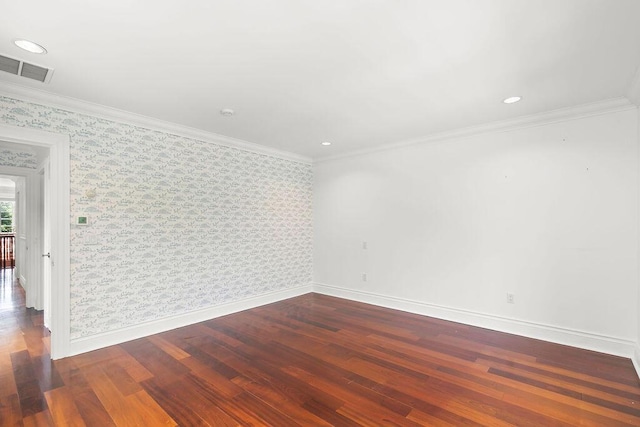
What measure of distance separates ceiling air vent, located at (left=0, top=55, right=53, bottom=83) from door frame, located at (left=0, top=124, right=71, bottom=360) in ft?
1.95

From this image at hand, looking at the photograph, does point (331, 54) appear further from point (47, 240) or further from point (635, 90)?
point (47, 240)

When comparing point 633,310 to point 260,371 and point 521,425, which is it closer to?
point 521,425

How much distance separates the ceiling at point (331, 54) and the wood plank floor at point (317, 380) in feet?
8.79

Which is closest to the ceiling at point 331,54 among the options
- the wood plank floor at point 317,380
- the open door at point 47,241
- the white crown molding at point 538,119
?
the white crown molding at point 538,119

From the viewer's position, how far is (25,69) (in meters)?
2.46

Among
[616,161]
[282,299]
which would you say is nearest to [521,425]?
[616,161]

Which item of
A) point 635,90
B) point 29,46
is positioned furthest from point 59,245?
point 635,90

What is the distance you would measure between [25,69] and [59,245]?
1661mm

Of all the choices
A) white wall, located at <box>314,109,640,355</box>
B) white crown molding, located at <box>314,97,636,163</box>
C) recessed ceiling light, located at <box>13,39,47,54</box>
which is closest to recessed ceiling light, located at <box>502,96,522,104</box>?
white crown molding, located at <box>314,97,636,163</box>

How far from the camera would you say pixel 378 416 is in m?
2.10

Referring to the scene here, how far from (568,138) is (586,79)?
92 centimetres

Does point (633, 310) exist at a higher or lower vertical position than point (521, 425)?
higher

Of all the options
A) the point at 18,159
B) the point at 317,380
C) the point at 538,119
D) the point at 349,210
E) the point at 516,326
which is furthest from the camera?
the point at 349,210

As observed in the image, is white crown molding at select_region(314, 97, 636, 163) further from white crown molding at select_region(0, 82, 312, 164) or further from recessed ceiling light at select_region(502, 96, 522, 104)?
white crown molding at select_region(0, 82, 312, 164)
